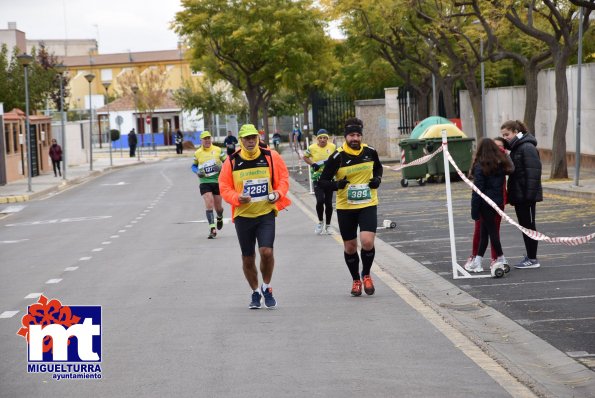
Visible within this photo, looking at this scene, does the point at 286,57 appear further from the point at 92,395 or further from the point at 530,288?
the point at 92,395

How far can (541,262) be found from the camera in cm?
1492

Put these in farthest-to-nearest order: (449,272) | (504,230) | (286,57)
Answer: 1. (286,57)
2. (504,230)
3. (449,272)

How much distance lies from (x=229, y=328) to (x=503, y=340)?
2498mm

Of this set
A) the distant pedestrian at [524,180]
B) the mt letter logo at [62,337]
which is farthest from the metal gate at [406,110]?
the mt letter logo at [62,337]

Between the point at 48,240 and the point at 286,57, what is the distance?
37.1m

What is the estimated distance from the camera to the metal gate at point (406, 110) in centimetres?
5447

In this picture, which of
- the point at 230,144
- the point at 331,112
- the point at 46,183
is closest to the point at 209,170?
the point at 230,144

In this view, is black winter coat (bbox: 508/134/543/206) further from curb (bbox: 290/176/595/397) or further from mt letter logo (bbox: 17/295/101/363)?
mt letter logo (bbox: 17/295/101/363)

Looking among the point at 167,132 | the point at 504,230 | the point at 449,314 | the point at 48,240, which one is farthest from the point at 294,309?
the point at 167,132

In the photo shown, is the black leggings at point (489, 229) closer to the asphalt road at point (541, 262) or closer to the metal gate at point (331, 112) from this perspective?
the asphalt road at point (541, 262)

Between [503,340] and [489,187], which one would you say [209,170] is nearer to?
[489,187]

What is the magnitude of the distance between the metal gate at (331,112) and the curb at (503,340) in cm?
4415

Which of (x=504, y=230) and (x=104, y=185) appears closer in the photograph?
(x=504, y=230)

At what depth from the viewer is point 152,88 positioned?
107 metres
